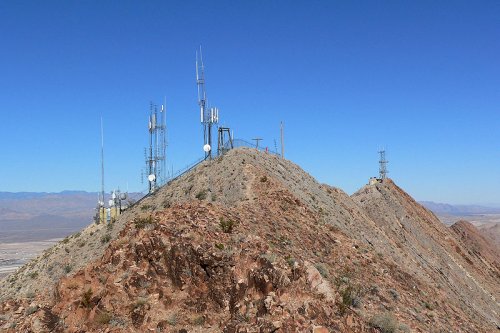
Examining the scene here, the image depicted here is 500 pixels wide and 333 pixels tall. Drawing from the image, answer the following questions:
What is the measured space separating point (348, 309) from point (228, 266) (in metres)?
5.34

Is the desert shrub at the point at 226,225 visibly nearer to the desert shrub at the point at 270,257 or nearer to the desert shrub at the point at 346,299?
the desert shrub at the point at 270,257

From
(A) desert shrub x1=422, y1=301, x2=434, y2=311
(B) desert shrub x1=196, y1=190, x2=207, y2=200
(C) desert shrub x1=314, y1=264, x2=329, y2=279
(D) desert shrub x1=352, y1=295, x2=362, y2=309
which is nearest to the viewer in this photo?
(D) desert shrub x1=352, y1=295, x2=362, y2=309

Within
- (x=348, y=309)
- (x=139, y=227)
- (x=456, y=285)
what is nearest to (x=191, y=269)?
(x=139, y=227)

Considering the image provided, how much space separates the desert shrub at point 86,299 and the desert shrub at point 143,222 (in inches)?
147

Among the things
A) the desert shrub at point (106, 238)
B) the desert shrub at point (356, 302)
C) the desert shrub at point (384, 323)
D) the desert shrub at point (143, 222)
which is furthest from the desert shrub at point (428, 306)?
the desert shrub at point (106, 238)

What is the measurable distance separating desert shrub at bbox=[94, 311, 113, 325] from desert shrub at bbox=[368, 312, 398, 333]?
35.7 feet

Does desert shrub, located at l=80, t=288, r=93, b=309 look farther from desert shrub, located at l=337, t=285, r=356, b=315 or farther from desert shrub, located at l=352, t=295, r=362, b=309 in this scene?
desert shrub, located at l=352, t=295, r=362, b=309

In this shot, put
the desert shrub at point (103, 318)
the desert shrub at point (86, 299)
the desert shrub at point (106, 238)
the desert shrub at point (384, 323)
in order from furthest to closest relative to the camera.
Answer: the desert shrub at point (106, 238)
the desert shrub at point (86, 299)
the desert shrub at point (384, 323)
the desert shrub at point (103, 318)

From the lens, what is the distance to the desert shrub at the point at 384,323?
17.9m

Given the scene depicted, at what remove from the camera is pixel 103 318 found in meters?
17.6

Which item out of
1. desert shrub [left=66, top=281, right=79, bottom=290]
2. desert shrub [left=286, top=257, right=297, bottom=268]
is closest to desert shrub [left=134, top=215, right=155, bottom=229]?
desert shrub [left=66, top=281, right=79, bottom=290]

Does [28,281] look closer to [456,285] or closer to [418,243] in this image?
[456,285]

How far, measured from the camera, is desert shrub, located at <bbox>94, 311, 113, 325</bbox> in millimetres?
17594

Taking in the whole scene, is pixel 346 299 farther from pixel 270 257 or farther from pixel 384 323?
pixel 270 257
